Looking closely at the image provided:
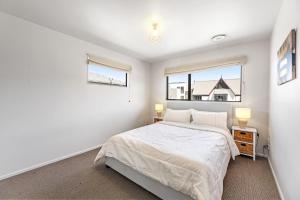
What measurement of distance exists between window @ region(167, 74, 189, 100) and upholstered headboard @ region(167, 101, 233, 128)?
21cm

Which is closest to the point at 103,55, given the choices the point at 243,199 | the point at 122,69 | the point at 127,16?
the point at 122,69

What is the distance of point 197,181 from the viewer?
1286 millimetres

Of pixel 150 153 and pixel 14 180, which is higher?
pixel 150 153

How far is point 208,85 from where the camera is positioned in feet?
11.7

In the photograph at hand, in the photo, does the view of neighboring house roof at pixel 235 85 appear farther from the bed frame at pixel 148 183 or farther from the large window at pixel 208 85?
the bed frame at pixel 148 183

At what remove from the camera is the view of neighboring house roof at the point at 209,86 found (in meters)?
3.13

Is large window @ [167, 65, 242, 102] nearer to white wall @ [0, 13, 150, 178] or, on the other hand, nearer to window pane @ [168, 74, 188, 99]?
window pane @ [168, 74, 188, 99]

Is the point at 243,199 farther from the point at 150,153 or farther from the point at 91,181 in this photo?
the point at 91,181

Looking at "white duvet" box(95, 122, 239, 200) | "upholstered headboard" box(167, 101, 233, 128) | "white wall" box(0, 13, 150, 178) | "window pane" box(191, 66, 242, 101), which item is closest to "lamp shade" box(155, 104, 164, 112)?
"upholstered headboard" box(167, 101, 233, 128)

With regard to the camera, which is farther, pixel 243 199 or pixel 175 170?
pixel 243 199

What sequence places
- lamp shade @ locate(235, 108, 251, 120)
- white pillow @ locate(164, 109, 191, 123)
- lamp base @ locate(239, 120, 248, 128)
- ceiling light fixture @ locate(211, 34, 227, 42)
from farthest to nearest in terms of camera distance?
white pillow @ locate(164, 109, 191, 123)
lamp base @ locate(239, 120, 248, 128)
lamp shade @ locate(235, 108, 251, 120)
ceiling light fixture @ locate(211, 34, 227, 42)

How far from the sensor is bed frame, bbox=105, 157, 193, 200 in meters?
1.46

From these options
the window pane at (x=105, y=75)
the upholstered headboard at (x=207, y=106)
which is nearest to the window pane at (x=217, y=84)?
the upholstered headboard at (x=207, y=106)

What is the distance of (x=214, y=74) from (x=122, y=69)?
2.42m
